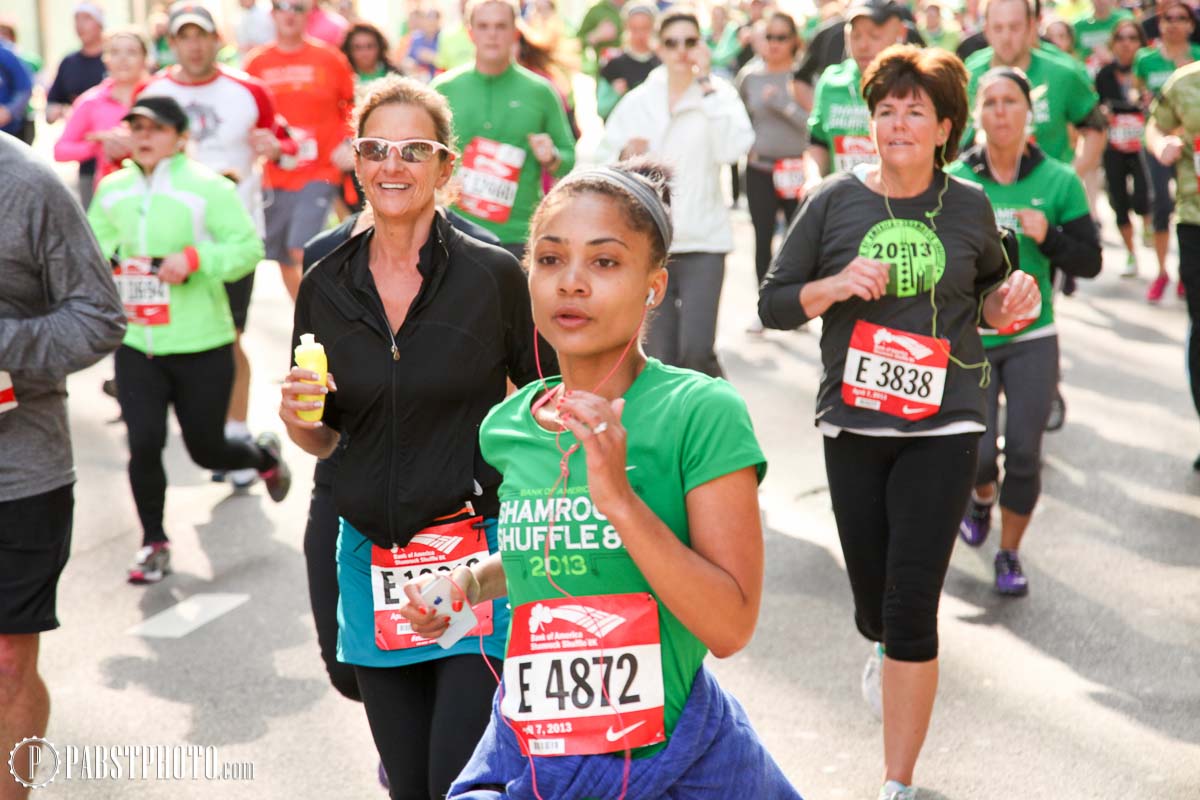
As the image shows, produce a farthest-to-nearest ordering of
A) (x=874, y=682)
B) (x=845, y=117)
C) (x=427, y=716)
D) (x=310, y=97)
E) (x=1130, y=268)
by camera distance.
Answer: (x=1130, y=268) → (x=310, y=97) → (x=845, y=117) → (x=874, y=682) → (x=427, y=716)

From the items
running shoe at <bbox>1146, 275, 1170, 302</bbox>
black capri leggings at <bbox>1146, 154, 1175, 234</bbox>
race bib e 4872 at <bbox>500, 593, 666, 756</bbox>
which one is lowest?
running shoe at <bbox>1146, 275, 1170, 302</bbox>

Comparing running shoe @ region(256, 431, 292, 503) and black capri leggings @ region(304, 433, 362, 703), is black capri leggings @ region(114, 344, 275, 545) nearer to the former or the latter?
running shoe @ region(256, 431, 292, 503)

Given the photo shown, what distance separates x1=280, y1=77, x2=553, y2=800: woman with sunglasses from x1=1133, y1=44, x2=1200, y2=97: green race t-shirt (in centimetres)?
1056

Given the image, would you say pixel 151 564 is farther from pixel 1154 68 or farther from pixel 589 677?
pixel 1154 68

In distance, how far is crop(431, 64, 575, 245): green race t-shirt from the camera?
8.42 m

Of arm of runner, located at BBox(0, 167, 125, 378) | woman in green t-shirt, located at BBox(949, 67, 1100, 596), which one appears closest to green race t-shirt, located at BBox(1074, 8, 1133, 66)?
woman in green t-shirt, located at BBox(949, 67, 1100, 596)

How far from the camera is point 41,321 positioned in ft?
13.6

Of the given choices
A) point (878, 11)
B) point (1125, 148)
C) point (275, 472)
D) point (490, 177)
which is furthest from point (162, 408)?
point (1125, 148)

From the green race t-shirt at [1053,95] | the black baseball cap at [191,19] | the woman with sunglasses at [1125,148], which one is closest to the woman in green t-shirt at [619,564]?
the green race t-shirt at [1053,95]

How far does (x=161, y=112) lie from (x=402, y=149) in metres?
3.57

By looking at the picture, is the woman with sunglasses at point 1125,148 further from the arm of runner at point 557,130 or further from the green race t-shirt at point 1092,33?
the arm of runner at point 557,130

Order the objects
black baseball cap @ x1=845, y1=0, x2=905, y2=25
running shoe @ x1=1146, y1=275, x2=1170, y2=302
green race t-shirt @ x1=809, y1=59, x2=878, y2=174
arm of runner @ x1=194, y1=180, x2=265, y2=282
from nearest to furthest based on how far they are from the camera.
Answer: arm of runner @ x1=194, y1=180, x2=265, y2=282, black baseball cap @ x1=845, y1=0, x2=905, y2=25, green race t-shirt @ x1=809, y1=59, x2=878, y2=174, running shoe @ x1=1146, y1=275, x2=1170, y2=302

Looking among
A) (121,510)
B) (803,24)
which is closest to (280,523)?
(121,510)

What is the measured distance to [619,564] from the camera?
2762 mm
